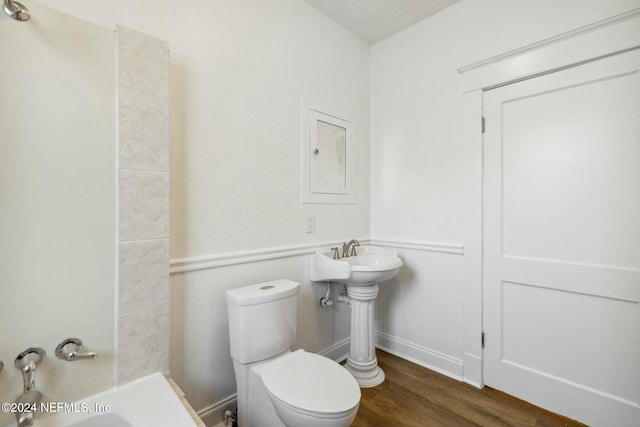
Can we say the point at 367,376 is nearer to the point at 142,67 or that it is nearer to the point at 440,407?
the point at 440,407

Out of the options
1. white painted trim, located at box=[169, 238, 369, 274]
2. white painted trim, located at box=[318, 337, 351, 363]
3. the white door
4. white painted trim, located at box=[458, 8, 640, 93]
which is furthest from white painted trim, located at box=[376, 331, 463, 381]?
white painted trim, located at box=[458, 8, 640, 93]

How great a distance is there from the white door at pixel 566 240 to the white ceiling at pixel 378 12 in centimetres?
78

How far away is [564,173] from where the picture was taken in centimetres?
157

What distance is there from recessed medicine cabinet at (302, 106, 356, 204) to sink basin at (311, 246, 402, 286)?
42 centimetres

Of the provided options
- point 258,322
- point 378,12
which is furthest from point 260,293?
point 378,12

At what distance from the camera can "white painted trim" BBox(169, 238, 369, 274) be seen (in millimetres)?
1335

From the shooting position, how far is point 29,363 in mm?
921

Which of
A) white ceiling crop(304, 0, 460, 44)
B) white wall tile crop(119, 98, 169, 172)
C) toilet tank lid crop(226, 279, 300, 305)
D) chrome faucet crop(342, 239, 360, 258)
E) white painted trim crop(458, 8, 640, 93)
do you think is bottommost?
toilet tank lid crop(226, 279, 300, 305)

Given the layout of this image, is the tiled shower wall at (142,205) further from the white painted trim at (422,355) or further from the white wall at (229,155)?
the white painted trim at (422,355)

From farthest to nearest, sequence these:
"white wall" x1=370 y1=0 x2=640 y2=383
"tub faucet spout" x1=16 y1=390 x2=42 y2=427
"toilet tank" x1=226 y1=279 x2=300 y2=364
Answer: "white wall" x1=370 y1=0 x2=640 y2=383
"toilet tank" x1=226 y1=279 x2=300 y2=364
"tub faucet spout" x1=16 y1=390 x2=42 y2=427

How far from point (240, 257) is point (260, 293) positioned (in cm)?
26

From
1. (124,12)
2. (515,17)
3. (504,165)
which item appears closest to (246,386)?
(124,12)

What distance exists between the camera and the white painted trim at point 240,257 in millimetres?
1335

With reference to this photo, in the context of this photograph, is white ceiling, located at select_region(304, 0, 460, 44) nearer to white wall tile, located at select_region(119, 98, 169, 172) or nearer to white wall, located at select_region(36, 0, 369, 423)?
white wall, located at select_region(36, 0, 369, 423)
